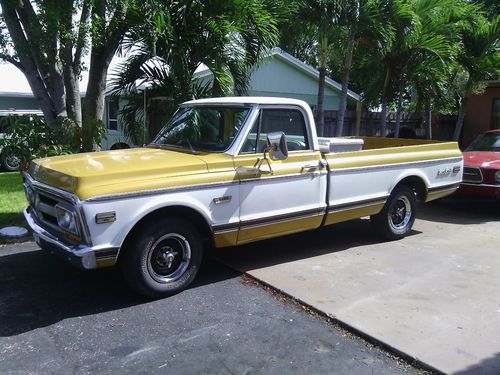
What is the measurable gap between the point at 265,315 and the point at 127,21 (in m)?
5.59

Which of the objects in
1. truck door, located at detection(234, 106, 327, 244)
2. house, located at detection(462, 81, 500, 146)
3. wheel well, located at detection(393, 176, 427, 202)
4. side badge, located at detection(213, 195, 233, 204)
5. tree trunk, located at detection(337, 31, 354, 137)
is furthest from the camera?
house, located at detection(462, 81, 500, 146)

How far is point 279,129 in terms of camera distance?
19.0 feet

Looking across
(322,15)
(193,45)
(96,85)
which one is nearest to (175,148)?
(193,45)

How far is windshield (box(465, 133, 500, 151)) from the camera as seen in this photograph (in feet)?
33.8

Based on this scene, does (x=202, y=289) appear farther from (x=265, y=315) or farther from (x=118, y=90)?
(x=118, y=90)

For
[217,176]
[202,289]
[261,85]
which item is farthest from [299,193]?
[261,85]

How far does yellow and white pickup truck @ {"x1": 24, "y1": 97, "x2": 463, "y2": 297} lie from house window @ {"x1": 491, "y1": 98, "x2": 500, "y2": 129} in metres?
11.0

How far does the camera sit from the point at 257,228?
5469mm

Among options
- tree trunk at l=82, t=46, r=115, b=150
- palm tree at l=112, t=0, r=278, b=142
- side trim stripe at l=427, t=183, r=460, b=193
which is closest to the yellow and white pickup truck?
side trim stripe at l=427, t=183, r=460, b=193

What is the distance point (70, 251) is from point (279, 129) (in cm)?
264

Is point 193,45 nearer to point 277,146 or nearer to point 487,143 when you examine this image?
point 277,146

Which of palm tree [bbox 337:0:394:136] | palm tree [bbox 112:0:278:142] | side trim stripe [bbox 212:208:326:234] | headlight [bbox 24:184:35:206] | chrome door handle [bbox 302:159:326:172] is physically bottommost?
side trim stripe [bbox 212:208:326:234]

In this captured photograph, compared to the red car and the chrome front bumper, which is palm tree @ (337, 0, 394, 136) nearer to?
the red car

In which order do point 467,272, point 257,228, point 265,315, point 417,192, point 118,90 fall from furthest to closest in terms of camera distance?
point 118,90
point 417,192
point 467,272
point 257,228
point 265,315
